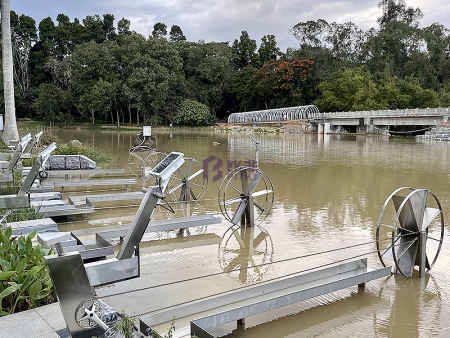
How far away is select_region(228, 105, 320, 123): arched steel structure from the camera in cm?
5275

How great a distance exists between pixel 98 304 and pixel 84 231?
10.9 ft

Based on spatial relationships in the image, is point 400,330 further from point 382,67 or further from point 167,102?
point 382,67

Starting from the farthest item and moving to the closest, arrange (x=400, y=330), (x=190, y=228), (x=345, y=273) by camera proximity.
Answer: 1. (x=190, y=228)
2. (x=345, y=273)
3. (x=400, y=330)

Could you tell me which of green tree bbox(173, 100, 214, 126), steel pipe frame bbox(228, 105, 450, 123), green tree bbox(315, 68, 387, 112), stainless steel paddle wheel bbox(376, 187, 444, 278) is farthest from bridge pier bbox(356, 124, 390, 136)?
stainless steel paddle wheel bbox(376, 187, 444, 278)

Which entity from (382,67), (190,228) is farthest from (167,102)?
(190,228)

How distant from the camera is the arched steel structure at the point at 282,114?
173 feet

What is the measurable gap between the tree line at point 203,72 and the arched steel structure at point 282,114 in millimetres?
3684

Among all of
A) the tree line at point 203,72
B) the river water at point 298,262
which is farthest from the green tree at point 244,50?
the river water at point 298,262

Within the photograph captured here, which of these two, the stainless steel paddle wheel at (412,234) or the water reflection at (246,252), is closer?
the stainless steel paddle wheel at (412,234)

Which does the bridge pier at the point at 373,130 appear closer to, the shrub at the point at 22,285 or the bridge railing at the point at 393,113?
the bridge railing at the point at 393,113

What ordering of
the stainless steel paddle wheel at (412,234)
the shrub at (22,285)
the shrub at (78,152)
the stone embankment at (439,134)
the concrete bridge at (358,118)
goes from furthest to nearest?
the concrete bridge at (358,118)
the stone embankment at (439,134)
the shrub at (78,152)
the stainless steel paddle wheel at (412,234)
the shrub at (22,285)

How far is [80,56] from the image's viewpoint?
51.7 m

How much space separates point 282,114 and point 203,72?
1346cm

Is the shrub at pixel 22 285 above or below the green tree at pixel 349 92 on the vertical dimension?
below
